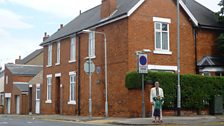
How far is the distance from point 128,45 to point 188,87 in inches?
187

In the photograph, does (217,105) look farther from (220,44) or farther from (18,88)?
(18,88)

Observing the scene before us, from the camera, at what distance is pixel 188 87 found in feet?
88.4

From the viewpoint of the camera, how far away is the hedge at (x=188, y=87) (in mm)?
25841

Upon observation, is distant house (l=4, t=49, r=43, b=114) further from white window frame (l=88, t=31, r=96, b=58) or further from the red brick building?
white window frame (l=88, t=31, r=96, b=58)

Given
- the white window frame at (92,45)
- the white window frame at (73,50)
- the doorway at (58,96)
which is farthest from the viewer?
the doorway at (58,96)

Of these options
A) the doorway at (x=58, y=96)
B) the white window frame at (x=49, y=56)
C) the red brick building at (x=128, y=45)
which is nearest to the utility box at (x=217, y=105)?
the red brick building at (x=128, y=45)

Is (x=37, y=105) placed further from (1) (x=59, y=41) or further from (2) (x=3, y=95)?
(2) (x=3, y=95)

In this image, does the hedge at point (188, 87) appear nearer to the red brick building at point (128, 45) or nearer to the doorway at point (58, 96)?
the red brick building at point (128, 45)

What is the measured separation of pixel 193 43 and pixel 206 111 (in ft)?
19.1

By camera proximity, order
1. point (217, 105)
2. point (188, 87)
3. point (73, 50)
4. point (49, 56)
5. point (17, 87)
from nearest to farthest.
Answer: point (188, 87)
point (217, 105)
point (73, 50)
point (49, 56)
point (17, 87)

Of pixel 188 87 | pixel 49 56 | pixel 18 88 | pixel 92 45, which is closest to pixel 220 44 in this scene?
pixel 188 87

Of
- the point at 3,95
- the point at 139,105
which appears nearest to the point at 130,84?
the point at 139,105

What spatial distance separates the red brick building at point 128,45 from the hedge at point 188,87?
1111 mm

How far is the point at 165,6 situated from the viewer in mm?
30516
